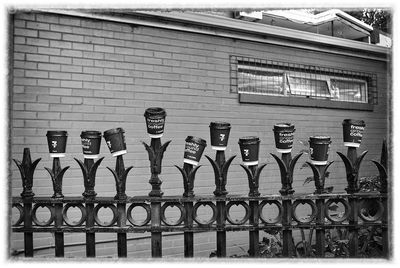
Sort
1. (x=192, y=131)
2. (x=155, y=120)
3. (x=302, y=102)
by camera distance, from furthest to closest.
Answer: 1. (x=302, y=102)
2. (x=192, y=131)
3. (x=155, y=120)

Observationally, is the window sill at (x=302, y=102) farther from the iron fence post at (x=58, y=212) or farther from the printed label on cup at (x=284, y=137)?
the iron fence post at (x=58, y=212)

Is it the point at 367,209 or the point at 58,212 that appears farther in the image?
the point at 367,209

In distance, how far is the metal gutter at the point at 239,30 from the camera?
14.2 feet

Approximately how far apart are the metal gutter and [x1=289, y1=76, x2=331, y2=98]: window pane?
19.1 inches

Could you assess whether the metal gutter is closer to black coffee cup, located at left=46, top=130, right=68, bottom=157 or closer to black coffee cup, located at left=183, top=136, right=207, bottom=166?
black coffee cup, located at left=46, top=130, right=68, bottom=157

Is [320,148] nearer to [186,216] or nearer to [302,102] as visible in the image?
[186,216]

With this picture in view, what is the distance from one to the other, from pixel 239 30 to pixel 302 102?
1.47 metres

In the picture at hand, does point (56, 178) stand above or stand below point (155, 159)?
below

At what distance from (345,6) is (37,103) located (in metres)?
3.19

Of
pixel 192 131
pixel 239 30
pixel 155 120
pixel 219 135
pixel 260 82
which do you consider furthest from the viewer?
pixel 260 82

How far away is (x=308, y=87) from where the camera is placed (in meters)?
5.73

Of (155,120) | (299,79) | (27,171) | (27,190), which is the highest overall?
(299,79)

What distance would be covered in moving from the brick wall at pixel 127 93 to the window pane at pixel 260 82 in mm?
243

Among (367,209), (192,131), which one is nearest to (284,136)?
(367,209)
